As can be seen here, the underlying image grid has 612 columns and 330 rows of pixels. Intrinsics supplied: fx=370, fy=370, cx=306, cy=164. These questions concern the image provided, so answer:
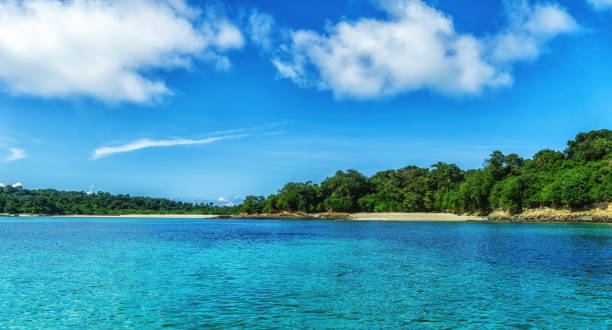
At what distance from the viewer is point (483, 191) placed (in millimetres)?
98062

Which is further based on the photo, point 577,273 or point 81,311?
point 577,273

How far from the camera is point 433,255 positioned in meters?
28.5

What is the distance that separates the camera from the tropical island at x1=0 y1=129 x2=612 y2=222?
257ft

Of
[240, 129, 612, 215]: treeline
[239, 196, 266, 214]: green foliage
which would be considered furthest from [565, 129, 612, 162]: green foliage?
[239, 196, 266, 214]: green foliage

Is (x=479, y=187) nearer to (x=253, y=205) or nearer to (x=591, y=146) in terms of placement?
(x=591, y=146)

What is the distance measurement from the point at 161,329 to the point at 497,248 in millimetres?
30605

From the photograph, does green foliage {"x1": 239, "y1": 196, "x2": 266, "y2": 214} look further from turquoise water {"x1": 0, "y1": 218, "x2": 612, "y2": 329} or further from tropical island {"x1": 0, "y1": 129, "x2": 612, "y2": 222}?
turquoise water {"x1": 0, "y1": 218, "x2": 612, "y2": 329}

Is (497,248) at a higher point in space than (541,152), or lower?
lower

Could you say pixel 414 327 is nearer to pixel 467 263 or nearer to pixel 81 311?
pixel 81 311

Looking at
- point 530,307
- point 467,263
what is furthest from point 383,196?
point 530,307

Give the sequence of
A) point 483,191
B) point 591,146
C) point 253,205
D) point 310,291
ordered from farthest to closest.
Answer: point 253,205 → point 483,191 → point 591,146 → point 310,291

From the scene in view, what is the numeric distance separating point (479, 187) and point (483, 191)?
1.41m

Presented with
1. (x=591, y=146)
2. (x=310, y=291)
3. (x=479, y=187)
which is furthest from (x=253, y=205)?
(x=310, y=291)

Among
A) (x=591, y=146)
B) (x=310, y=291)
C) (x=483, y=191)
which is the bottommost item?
(x=310, y=291)
